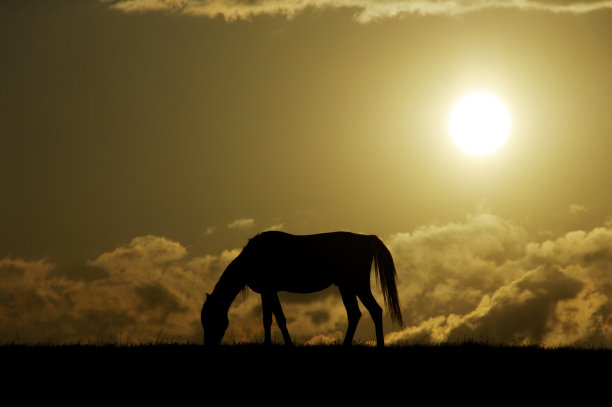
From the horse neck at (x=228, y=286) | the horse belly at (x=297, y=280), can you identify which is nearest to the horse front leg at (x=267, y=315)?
the horse belly at (x=297, y=280)

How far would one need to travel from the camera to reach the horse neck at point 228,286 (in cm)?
1827

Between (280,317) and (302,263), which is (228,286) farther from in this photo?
(302,263)

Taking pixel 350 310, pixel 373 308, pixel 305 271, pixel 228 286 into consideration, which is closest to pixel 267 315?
pixel 228 286

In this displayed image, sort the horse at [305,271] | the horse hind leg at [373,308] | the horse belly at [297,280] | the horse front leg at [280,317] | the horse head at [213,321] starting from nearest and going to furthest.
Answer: the horse front leg at [280,317], the horse hind leg at [373,308], the horse head at [213,321], the horse at [305,271], the horse belly at [297,280]

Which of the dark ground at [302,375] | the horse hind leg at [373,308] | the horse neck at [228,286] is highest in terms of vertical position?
the horse neck at [228,286]

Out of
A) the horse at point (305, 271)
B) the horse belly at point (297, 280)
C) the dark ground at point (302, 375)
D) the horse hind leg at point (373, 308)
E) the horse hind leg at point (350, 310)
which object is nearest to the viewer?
the dark ground at point (302, 375)

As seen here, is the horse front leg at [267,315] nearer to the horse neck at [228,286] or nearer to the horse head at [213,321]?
the horse neck at [228,286]

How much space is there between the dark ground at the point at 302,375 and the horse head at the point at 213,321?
105 inches

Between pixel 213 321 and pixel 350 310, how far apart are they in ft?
11.4

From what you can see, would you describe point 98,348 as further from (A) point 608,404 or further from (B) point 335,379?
(A) point 608,404

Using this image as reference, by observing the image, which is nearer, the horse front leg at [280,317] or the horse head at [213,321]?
the horse front leg at [280,317]

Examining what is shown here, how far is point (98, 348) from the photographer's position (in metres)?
15.4

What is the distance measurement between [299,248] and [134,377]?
7.31m

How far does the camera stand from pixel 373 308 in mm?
18000
